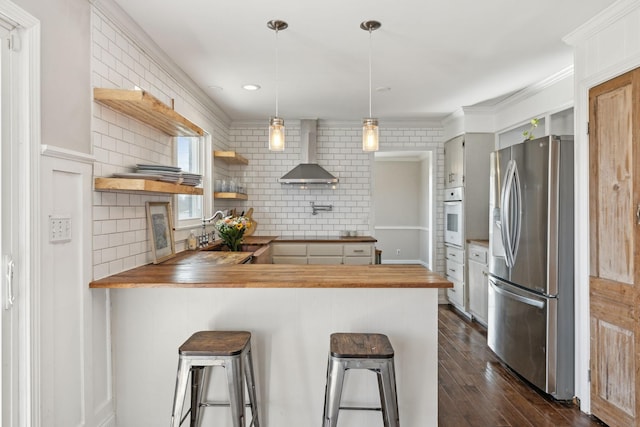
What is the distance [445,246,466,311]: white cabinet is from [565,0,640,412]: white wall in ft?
6.58

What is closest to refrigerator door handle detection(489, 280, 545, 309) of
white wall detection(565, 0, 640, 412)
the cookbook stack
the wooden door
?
white wall detection(565, 0, 640, 412)

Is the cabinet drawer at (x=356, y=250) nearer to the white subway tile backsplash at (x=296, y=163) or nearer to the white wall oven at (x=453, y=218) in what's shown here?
the white subway tile backsplash at (x=296, y=163)

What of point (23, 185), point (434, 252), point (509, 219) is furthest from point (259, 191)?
point (23, 185)

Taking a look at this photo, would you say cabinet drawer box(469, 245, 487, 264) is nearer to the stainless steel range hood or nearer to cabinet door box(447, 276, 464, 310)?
cabinet door box(447, 276, 464, 310)

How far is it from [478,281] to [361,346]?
2.87 metres

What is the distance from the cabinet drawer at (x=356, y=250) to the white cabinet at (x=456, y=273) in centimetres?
111

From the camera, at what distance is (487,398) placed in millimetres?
2680

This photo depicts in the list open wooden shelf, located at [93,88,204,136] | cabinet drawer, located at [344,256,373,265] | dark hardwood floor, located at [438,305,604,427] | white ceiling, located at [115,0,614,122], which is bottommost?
dark hardwood floor, located at [438,305,604,427]

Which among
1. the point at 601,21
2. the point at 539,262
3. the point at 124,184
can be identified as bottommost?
the point at 539,262

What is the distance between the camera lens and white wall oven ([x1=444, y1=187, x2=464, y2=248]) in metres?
4.65

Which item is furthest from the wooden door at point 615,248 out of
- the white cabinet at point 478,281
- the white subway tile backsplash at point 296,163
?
the white subway tile backsplash at point 296,163

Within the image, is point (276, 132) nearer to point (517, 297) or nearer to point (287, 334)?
point (287, 334)

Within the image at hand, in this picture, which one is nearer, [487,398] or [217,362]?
[217,362]

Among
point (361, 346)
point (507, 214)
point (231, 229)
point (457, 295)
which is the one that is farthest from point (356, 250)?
point (361, 346)
